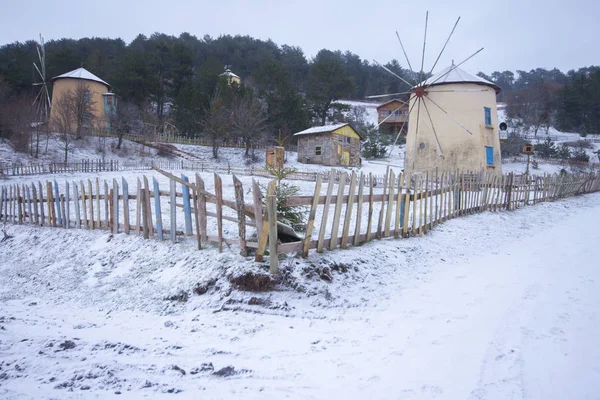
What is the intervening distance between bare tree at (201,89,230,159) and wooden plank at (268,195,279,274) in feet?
107

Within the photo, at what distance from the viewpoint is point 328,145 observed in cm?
3719

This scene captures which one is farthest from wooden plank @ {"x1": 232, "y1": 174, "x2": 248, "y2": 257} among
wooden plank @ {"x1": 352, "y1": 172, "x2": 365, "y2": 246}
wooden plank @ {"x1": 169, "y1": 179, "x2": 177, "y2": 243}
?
A: wooden plank @ {"x1": 352, "y1": 172, "x2": 365, "y2": 246}

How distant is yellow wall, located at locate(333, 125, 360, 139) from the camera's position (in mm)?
37544

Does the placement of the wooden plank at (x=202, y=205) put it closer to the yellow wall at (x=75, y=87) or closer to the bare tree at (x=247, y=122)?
the bare tree at (x=247, y=122)

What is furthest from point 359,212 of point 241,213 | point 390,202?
point 241,213

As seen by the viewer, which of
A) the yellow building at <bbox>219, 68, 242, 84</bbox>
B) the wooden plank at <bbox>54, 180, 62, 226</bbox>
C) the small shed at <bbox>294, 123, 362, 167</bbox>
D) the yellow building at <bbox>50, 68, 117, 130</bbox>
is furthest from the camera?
the yellow building at <bbox>219, 68, 242, 84</bbox>

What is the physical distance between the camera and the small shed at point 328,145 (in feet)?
122

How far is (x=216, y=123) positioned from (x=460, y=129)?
23062mm

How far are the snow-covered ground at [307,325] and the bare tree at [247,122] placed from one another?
1151 inches

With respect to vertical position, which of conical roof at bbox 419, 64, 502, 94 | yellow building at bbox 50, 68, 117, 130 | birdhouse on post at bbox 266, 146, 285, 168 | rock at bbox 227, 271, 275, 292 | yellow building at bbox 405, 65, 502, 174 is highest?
yellow building at bbox 50, 68, 117, 130

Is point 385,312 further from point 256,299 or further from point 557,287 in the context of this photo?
point 557,287

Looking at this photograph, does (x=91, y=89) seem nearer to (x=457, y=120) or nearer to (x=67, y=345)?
(x=457, y=120)

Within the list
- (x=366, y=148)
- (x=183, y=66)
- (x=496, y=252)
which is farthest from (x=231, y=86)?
(x=496, y=252)

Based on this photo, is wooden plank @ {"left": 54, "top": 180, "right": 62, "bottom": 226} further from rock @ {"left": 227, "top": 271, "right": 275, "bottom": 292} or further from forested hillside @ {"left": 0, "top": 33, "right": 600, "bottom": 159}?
forested hillside @ {"left": 0, "top": 33, "right": 600, "bottom": 159}
